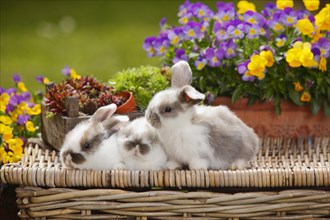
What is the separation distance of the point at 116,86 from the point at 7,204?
631mm

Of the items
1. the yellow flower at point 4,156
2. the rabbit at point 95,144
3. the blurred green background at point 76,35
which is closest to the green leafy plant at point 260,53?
the rabbit at point 95,144

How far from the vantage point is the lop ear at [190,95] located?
2.44 metres

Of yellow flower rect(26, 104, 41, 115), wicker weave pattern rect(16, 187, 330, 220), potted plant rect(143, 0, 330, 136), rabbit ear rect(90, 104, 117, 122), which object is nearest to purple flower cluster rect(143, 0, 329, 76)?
potted plant rect(143, 0, 330, 136)

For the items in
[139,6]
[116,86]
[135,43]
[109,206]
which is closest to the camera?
[109,206]

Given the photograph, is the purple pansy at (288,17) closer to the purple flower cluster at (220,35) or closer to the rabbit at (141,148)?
the purple flower cluster at (220,35)

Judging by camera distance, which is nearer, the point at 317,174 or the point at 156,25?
the point at 317,174

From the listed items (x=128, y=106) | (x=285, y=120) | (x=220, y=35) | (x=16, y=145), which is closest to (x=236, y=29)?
(x=220, y=35)

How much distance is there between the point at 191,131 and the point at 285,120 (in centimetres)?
71

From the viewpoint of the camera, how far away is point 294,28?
327cm

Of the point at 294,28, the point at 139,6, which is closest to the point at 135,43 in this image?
the point at 139,6

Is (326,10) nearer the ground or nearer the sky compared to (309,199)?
nearer the sky

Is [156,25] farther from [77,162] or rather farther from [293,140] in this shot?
[77,162]

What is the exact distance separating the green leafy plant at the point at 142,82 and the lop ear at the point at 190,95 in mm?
444

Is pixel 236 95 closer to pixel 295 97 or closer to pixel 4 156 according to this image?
pixel 295 97
